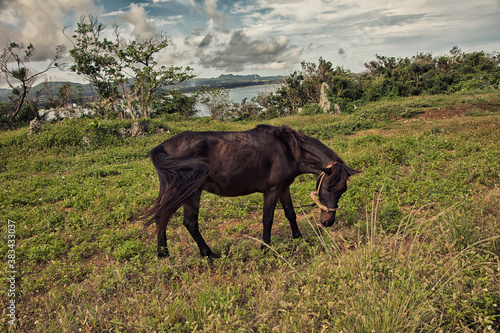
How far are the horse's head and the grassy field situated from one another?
33 centimetres

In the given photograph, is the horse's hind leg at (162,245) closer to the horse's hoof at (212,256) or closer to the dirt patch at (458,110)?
the horse's hoof at (212,256)

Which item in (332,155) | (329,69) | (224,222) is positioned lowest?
(224,222)

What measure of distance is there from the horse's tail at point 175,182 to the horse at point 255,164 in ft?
0.20

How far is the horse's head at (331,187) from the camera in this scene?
4.28 m

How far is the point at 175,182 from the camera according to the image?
382 cm

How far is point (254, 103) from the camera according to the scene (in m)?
37.9

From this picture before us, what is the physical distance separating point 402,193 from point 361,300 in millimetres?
4498

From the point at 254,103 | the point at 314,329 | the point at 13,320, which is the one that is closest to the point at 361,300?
the point at 314,329

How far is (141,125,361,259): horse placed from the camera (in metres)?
4.31

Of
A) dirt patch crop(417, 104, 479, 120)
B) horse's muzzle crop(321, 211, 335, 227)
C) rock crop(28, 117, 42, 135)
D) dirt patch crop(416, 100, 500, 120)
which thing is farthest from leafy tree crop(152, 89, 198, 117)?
horse's muzzle crop(321, 211, 335, 227)

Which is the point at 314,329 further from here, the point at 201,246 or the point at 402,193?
the point at 402,193

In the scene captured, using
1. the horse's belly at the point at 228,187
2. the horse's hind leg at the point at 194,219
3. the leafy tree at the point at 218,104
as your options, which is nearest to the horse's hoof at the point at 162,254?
the horse's hind leg at the point at 194,219

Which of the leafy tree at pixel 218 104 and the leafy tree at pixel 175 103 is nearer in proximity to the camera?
the leafy tree at pixel 175 103

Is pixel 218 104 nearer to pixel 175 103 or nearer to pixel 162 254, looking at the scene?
pixel 175 103
